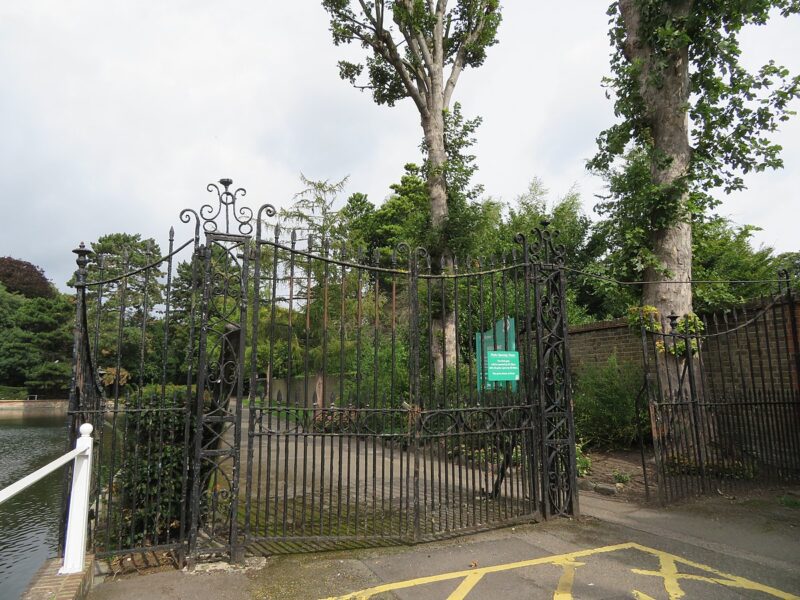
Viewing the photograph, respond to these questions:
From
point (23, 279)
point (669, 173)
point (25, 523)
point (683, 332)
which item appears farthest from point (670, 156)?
point (23, 279)

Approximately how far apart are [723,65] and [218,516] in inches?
394

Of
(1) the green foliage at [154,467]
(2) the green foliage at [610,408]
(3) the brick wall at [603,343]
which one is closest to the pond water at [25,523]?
(1) the green foliage at [154,467]

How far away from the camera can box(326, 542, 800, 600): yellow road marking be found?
12.2 ft

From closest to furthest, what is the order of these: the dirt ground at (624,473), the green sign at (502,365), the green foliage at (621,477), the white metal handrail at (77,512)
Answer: the white metal handrail at (77,512) < the green sign at (502,365) < the dirt ground at (624,473) < the green foliage at (621,477)

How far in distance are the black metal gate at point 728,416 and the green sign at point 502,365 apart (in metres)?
1.94

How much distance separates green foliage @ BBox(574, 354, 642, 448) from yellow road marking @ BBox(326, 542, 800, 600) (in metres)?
4.55

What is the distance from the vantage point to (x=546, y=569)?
4.20 meters

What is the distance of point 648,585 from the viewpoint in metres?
3.88

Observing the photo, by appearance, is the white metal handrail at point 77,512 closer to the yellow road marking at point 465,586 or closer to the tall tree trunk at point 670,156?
the yellow road marking at point 465,586

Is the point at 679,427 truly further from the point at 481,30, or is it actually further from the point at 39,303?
the point at 39,303

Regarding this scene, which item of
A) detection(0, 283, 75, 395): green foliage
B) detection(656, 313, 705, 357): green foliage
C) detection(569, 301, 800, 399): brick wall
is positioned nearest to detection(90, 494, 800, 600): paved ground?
detection(569, 301, 800, 399): brick wall

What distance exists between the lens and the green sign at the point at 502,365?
543 cm

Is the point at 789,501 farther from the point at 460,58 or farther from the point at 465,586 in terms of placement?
the point at 460,58

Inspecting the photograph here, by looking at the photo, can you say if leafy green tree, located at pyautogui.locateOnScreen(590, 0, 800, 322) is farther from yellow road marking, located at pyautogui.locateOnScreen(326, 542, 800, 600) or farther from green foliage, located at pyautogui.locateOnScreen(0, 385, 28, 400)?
green foliage, located at pyautogui.locateOnScreen(0, 385, 28, 400)
